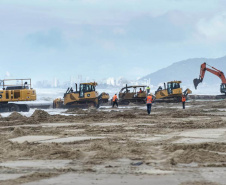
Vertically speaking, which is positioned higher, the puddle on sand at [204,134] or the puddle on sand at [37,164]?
the puddle on sand at [204,134]

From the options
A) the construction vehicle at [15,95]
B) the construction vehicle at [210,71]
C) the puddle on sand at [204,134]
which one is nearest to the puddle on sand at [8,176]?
the puddle on sand at [204,134]

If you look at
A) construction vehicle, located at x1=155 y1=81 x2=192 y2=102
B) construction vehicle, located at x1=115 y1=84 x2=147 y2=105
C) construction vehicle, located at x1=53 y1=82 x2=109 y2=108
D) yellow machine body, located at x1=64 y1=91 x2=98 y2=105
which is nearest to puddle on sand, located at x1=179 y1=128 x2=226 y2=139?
construction vehicle, located at x1=53 y1=82 x2=109 y2=108

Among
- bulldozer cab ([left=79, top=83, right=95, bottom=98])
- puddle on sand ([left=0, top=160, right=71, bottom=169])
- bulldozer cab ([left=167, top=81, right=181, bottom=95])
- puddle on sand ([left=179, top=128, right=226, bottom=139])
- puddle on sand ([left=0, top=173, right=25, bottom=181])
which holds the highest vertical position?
bulldozer cab ([left=167, top=81, right=181, bottom=95])

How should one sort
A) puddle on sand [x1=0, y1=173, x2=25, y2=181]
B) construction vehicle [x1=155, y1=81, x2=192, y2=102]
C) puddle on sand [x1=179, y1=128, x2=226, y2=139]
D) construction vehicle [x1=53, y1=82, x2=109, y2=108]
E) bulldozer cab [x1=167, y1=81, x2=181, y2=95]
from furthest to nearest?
bulldozer cab [x1=167, y1=81, x2=181, y2=95] → construction vehicle [x1=155, y1=81, x2=192, y2=102] → construction vehicle [x1=53, y1=82, x2=109, y2=108] → puddle on sand [x1=179, y1=128, x2=226, y2=139] → puddle on sand [x1=0, y1=173, x2=25, y2=181]

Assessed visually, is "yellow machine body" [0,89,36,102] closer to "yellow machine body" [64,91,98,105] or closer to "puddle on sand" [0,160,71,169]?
"yellow machine body" [64,91,98,105]

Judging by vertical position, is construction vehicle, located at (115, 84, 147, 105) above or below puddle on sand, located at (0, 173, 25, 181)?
above

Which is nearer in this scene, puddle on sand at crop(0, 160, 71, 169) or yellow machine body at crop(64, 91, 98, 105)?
puddle on sand at crop(0, 160, 71, 169)

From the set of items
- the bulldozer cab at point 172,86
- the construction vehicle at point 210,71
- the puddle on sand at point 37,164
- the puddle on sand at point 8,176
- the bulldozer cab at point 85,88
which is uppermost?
the construction vehicle at point 210,71

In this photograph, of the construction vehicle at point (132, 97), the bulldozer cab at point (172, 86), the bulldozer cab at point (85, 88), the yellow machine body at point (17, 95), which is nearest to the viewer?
the yellow machine body at point (17, 95)

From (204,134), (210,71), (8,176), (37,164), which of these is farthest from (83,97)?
(8,176)

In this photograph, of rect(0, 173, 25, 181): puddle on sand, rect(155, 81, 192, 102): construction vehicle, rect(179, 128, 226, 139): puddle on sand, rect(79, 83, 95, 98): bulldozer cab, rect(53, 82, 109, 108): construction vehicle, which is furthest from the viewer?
rect(155, 81, 192, 102): construction vehicle

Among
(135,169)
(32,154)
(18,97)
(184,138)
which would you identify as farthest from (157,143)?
(18,97)

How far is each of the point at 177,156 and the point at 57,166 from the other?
208 cm

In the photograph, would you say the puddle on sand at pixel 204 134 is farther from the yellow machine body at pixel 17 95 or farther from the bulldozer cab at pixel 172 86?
the bulldozer cab at pixel 172 86
